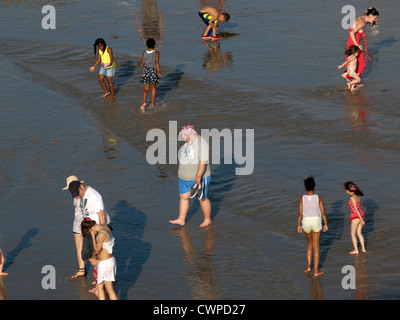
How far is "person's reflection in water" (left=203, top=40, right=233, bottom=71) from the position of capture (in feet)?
70.0

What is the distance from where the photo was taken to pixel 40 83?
21.7 meters

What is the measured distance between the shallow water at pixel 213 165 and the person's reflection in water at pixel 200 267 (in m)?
0.03

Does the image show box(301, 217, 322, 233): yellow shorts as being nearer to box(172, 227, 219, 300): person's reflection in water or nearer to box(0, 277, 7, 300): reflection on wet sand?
box(172, 227, 219, 300): person's reflection in water

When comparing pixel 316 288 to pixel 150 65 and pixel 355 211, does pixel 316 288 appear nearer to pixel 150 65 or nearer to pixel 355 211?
pixel 355 211

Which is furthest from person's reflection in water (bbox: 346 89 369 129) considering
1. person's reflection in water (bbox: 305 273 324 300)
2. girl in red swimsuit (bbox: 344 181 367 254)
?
person's reflection in water (bbox: 305 273 324 300)

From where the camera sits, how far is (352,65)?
1742cm

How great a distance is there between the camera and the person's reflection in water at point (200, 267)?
9.50 meters

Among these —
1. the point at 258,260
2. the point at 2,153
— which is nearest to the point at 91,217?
the point at 258,260

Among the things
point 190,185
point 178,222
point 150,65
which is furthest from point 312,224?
point 150,65

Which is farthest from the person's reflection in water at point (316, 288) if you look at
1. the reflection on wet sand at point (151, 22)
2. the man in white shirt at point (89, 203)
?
the reflection on wet sand at point (151, 22)

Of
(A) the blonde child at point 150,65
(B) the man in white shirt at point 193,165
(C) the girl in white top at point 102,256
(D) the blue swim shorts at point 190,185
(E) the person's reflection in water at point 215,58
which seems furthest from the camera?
(E) the person's reflection in water at point 215,58

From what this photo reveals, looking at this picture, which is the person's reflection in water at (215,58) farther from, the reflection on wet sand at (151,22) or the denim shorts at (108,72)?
the denim shorts at (108,72)

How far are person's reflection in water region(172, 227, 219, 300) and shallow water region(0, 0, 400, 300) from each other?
0.03 m
